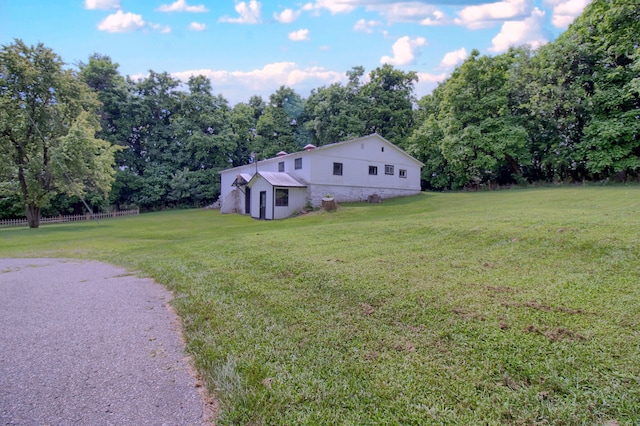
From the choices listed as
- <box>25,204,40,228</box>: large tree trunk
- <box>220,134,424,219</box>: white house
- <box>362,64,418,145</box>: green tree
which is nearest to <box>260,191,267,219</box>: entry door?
<box>220,134,424,219</box>: white house

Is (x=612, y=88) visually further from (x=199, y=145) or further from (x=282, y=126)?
(x=199, y=145)

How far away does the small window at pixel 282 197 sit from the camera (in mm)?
19180

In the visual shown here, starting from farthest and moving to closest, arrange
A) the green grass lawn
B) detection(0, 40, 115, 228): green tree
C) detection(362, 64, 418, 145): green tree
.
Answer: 1. detection(362, 64, 418, 145): green tree
2. detection(0, 40, 115, 228): green tree
3. the green grass lawn

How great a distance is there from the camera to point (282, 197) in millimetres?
19375

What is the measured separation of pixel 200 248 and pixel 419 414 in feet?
25.7

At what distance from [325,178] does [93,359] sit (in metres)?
18.5

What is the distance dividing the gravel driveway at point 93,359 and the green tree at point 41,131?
16339mm

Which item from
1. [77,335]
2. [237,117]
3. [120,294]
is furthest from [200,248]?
[237,117]

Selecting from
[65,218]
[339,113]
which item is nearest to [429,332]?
[339,113]

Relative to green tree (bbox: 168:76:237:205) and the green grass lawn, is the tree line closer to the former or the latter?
green tree (bbox: 168:76:237:205)

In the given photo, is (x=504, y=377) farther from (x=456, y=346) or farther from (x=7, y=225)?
(x=7, y=225)

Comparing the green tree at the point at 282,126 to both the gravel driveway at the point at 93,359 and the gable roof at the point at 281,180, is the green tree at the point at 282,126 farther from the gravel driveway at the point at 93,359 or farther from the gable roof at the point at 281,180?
the gravel driveway at the point at 93,359

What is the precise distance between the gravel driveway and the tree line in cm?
1696

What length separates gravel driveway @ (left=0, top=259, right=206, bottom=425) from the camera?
232 centimetres
